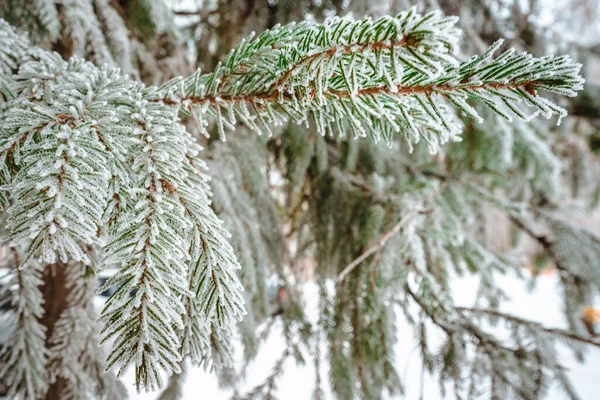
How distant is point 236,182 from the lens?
2.81ft

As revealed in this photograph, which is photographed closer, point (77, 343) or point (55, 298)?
point (77, 343)

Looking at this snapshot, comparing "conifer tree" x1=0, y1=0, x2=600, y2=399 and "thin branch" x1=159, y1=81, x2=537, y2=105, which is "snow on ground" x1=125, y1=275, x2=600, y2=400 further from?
"thin branch" x1=159, y1=81, x2=537, y2=105

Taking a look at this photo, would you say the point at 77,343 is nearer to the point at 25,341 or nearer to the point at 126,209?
the point at 25,341

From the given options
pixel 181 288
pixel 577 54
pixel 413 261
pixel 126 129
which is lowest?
pixel 181 288

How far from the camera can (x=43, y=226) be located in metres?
0.29

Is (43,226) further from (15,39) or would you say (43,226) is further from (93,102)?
(15,39)

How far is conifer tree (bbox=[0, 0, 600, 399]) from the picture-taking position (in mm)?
308

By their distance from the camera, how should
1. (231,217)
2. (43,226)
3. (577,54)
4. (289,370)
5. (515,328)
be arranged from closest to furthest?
1. (43,226)
2. (231,217)
3. (515,328)
4. (577,54)
5. (289,370)

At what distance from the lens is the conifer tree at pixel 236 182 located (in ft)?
1.01

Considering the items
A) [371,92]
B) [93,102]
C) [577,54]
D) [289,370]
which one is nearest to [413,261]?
[371,92]

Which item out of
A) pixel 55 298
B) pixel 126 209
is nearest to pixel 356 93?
pixel 126 209

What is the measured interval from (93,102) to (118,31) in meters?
0.46

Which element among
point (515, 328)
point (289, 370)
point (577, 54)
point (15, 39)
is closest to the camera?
point (15, 39)

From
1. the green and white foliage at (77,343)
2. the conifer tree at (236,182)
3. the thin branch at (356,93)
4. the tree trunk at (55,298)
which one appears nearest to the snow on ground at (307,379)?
the conifer tree at (236,182)
